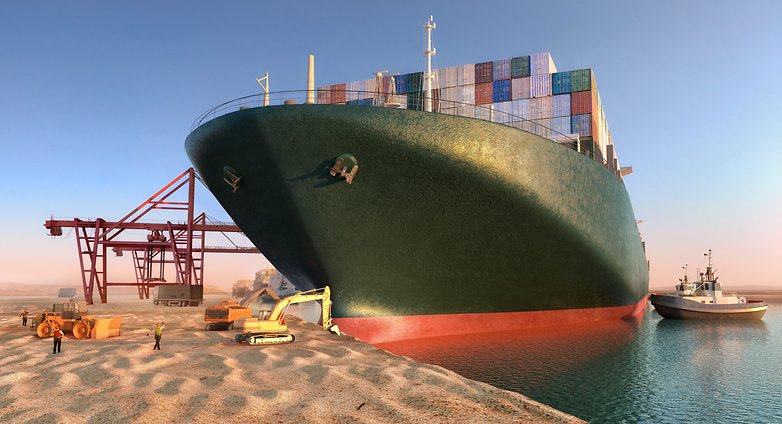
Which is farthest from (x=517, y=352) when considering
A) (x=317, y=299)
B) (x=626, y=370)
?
(x=317, y=299)

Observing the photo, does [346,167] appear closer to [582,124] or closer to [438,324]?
[438,324]

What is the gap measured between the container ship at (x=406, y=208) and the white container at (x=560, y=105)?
9.24 m

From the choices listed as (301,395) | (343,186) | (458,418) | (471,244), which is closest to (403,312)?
(471,244)

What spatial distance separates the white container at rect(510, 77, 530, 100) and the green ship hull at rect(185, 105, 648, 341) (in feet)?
40.1

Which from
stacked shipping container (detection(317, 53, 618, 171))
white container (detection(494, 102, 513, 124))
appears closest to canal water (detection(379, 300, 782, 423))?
stacked shipping container (detection(317, 53, 618, 171))

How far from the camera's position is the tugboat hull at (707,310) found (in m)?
44.3

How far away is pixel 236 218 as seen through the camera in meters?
29.9

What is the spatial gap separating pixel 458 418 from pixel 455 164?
45.3ft

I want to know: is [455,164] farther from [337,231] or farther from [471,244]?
[337,231]

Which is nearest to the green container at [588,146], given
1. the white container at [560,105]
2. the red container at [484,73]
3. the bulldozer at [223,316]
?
the white container at [560,105]

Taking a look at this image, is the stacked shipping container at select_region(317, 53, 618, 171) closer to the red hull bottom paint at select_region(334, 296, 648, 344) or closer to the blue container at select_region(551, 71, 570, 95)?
the blue container at select_region(551, 71, 570, 95)

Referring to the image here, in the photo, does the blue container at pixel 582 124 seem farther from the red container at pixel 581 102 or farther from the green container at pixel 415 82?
the green container at pixel 415 82

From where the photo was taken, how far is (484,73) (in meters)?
41.0

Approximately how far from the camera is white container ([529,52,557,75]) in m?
39.9
